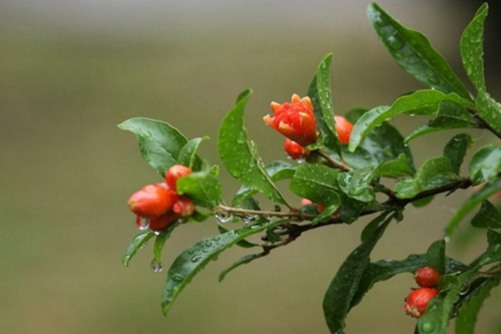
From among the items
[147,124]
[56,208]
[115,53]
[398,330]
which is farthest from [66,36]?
[147,124]

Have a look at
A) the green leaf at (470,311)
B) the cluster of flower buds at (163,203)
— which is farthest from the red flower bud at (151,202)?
the green leaf at (470,311)

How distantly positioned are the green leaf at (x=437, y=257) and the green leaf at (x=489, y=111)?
4.9 inches

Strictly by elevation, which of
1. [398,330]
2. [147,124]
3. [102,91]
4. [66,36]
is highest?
[66,36]

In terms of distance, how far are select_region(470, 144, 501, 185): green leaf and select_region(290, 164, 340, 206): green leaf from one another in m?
0.14

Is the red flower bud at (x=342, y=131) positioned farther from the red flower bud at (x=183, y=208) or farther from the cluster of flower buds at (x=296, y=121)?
the red flower bud at (x=183, y=208)

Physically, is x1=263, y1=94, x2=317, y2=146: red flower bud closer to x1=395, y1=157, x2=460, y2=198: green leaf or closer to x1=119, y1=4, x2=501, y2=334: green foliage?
x1=119, y1=4, x2=501, y2=334: green foliage

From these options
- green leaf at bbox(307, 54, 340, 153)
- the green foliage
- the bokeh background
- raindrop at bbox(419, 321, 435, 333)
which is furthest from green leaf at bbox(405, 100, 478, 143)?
the bokeh background

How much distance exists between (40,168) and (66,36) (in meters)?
1.67

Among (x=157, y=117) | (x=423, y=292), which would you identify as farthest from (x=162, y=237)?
(x=157, y=117)

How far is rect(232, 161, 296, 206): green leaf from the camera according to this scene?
2.84ft

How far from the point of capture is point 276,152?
16.9 ft

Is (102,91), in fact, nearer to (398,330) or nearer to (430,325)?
(398,330)

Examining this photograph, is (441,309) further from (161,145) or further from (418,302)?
(161,145)

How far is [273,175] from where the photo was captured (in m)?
0.91
